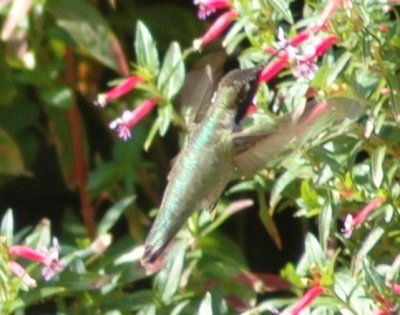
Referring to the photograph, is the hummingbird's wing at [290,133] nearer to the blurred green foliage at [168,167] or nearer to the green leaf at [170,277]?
the blurred green foliage at [168,167]

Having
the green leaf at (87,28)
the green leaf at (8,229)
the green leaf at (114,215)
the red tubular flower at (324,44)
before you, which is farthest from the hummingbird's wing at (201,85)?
the green leaf at (87,28)

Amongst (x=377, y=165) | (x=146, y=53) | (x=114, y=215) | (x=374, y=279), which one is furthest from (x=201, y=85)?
(x=114, y=215)

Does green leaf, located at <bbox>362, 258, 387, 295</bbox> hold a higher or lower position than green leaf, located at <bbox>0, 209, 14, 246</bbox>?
lower

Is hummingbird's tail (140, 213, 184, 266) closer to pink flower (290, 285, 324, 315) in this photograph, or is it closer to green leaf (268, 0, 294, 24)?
pink flower (290, 285, 324, 315)

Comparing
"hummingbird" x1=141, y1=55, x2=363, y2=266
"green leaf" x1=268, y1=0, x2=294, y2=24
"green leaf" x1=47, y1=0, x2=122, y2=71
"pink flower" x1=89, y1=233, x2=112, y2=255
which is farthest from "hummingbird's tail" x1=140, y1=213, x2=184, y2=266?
"green leaf" x1=47, y1=0, x2=122, y2=71

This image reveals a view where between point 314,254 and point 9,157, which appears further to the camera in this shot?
point 9,157

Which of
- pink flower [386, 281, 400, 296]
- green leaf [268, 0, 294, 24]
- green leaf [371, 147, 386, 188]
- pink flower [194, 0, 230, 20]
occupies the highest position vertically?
pink flower [194, 0, 230, 20]

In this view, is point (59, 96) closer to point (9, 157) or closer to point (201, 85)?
point (9, 157)
